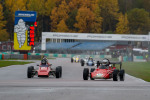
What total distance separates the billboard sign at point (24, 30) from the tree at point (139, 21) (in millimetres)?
61113

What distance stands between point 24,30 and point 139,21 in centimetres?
6544

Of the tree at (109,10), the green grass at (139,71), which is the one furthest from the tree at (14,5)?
the green grass at (139,71)

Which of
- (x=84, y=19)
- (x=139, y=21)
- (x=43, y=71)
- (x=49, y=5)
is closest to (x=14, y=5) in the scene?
(x=49, y=5)

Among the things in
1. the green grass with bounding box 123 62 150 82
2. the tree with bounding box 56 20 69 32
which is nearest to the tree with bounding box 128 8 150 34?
the tree with bounding box 56 20 69 32

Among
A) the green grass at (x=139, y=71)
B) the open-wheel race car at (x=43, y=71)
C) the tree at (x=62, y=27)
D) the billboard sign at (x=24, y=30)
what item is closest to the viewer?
the open-wheel race car at (x=43, y=71)

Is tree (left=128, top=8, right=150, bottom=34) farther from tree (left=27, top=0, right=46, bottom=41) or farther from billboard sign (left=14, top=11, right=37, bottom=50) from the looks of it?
billboard sign (left=14, top=11, right=37, bottom=50)

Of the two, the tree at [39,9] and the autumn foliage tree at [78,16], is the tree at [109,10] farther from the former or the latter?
the tree at [39,9]

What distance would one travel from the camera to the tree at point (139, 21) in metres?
121

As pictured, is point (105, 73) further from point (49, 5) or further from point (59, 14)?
point (49, 5)

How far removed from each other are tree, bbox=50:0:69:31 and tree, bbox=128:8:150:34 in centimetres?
1913

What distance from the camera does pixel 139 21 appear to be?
122 m

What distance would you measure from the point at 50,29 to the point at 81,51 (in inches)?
1652

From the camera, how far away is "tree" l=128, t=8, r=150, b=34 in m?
121

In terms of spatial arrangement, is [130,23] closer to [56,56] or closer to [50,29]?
[50,29]
